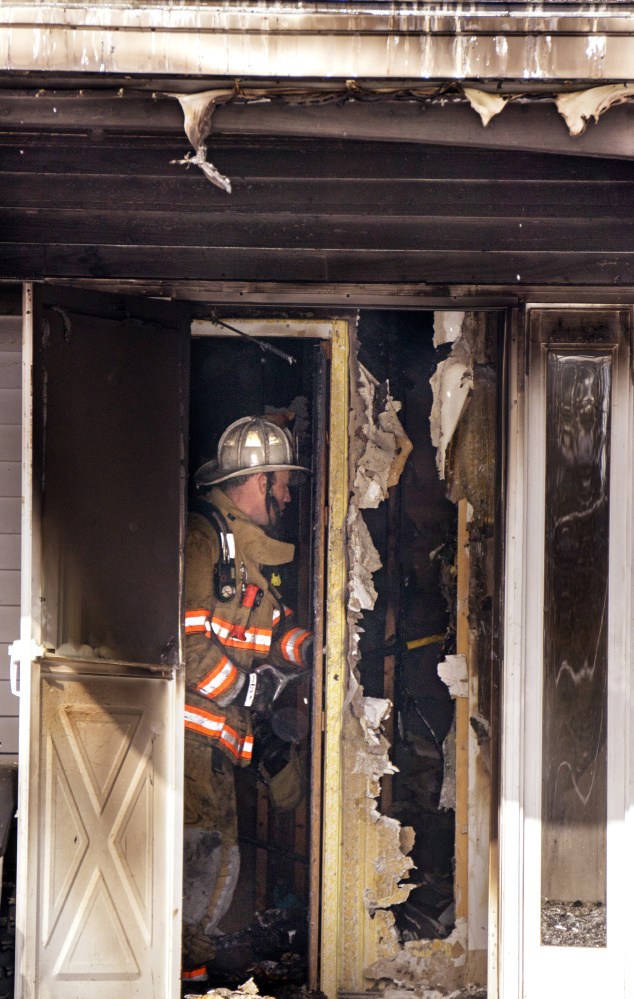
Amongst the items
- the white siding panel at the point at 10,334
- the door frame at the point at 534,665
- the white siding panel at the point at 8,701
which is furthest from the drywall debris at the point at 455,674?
the white siding panel at the point at 10,334

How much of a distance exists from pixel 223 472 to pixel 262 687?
3.50ft

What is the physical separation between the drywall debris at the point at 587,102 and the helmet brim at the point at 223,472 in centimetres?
190

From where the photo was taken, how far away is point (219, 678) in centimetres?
360

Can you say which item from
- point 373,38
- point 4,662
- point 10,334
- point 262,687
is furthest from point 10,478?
point 373,38

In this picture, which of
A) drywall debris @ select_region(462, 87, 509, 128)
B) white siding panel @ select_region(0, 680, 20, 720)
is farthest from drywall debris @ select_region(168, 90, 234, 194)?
white siding panel @ select_region(0, 680, 20, 720)

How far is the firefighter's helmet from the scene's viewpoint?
11.6 feet

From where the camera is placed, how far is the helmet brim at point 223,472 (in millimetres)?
3529

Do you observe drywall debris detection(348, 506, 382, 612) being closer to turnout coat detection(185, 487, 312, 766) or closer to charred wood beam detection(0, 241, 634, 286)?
turnout coat detection(185, 487, 312, 766)

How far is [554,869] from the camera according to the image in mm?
2984

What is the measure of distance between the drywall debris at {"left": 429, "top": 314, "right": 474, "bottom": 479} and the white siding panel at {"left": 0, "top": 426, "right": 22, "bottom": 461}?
6.36 ft

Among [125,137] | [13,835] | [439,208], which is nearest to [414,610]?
[439,208]

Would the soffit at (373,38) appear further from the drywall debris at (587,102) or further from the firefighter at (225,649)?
the firefighter at (225,649)

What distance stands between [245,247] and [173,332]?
1.60 ft

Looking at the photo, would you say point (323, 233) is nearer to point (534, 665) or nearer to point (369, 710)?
point (534, 665)
